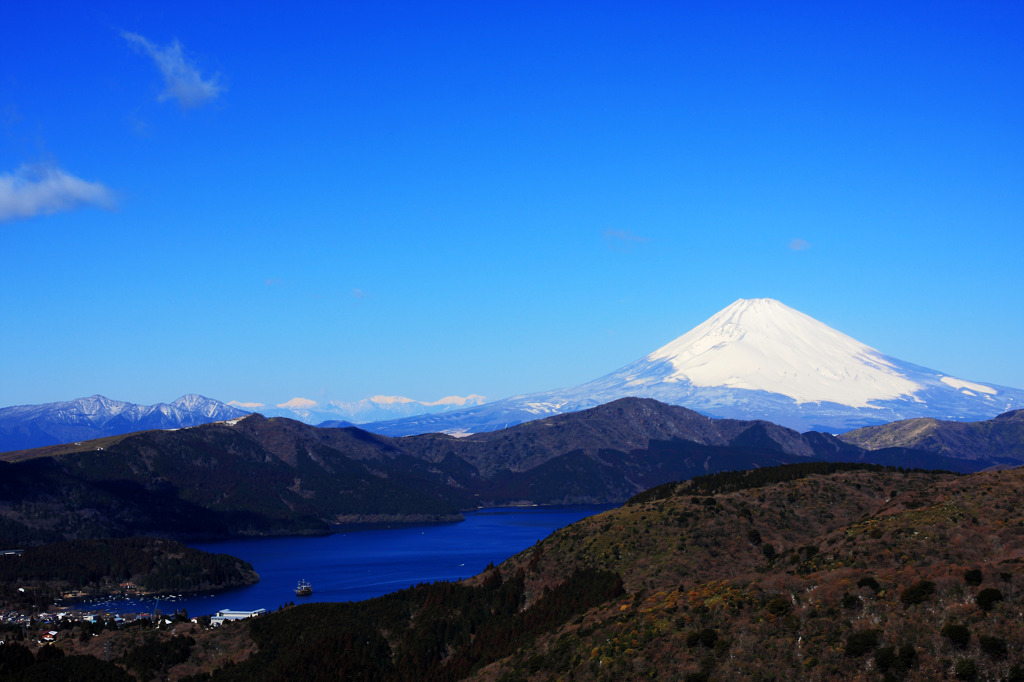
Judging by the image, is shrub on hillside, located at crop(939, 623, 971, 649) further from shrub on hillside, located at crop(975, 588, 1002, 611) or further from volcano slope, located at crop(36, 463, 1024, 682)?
shrub on hillside, located at crop(975, 588, 1002, 611)

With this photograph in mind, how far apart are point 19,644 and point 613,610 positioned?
3634 inches

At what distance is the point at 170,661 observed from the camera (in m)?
131

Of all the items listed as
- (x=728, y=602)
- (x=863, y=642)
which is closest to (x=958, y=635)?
(x=863, y=642)

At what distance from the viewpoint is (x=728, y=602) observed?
82.9 meters

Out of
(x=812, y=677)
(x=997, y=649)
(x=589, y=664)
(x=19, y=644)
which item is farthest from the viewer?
(x=19, y=644)

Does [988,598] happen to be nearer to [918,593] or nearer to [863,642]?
[918,593]

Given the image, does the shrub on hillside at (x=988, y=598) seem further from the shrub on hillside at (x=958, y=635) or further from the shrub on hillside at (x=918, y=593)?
the shrub on hillside at (x=918, y=593)

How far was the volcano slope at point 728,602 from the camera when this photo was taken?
228 feet

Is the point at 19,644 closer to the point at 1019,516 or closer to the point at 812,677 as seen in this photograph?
the point at 812,677

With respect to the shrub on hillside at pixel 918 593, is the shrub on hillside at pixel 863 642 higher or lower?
lower

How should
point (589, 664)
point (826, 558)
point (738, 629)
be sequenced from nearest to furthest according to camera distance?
1. point (738, 629)
2. point (589, 664)
3. point (826, 558)

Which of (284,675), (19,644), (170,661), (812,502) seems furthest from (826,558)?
(19,644)

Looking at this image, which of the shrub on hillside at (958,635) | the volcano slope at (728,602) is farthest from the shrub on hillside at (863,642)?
the shrub on hillside at (958,635)

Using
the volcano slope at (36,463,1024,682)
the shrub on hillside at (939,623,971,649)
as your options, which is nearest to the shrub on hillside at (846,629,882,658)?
the volcano slope at (36,463,1024,682)
